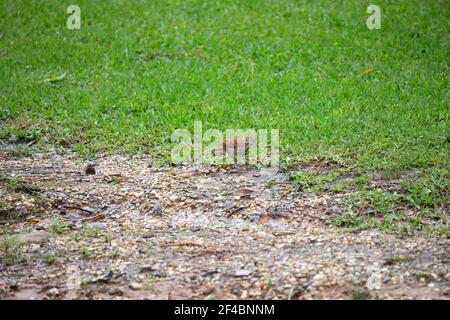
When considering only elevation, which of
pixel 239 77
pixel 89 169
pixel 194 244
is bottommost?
pixel 194 244

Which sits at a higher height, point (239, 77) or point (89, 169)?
point (239, 77)

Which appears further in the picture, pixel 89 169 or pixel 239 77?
pixel 239 77

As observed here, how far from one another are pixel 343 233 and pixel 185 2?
7.03 meters

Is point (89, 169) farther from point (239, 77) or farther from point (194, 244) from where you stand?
point (239, 77)

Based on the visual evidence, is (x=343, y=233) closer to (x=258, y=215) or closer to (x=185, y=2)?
(x=258, y=215)

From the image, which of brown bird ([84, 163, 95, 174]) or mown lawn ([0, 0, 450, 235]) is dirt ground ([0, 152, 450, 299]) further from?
mown lawn ([0, 0, 450, 235])

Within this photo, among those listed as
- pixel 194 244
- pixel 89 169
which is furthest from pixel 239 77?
pixel 194 244

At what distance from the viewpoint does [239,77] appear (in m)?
8.89

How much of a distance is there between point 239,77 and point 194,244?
13.4 ft

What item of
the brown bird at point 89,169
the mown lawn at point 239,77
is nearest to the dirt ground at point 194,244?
the brown bird at point 89,169

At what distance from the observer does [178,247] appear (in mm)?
5195

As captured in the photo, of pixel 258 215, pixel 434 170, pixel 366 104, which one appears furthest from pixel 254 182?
pixel 366 104

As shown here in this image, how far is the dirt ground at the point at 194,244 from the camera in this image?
4582mm
